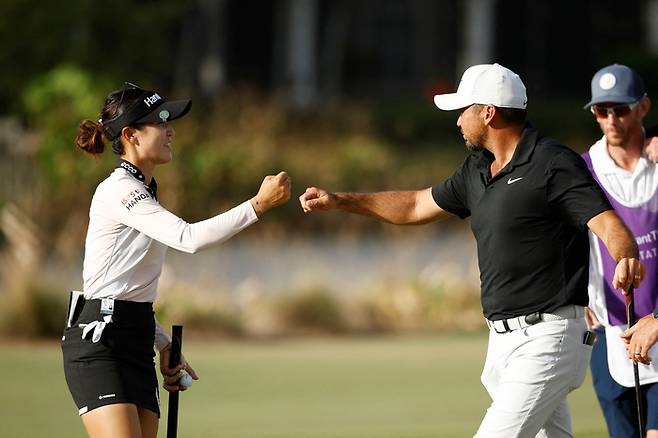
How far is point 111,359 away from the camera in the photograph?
232 inches

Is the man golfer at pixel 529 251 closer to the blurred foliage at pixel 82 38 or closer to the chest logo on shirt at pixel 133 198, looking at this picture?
the chest logo on shirt at pixel 133 198

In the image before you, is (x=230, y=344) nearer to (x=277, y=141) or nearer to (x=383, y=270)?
(x=383, y=270)

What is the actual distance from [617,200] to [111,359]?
8.71 ft

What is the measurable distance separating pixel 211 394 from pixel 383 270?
14.2ft

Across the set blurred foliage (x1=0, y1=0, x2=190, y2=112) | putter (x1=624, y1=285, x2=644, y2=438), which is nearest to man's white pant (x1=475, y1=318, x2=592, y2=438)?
putter (x1=624, y1=285, x2=644, y2=438)

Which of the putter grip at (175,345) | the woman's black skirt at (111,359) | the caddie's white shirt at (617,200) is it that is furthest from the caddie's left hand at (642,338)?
the woman's black skirt at (111,359)

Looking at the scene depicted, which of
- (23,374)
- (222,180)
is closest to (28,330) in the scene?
(23,374)

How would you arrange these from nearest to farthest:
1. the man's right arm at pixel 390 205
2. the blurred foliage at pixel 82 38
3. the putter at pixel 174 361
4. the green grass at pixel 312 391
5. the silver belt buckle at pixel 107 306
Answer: the silver belt buckle at pixel 107 306
the putter at pixel 174 361
the man's right arm at pixel 390 205
the green grass at pixel 312 391
the blurred foliage at pixel 82 38

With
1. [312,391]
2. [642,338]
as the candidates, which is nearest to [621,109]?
[642,338]

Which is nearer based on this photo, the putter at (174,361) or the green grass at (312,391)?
the putter at (174,361)

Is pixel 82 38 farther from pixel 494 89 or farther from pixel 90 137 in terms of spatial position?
pixel 494 89

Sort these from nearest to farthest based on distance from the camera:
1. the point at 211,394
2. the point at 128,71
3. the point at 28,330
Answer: the point at 211,394 < the point at 28,330 < the point at 128,71

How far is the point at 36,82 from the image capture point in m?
22.1

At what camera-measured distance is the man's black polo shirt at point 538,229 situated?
19.3 ft
